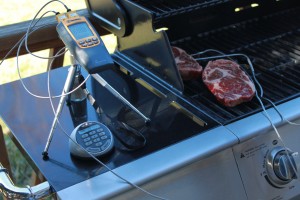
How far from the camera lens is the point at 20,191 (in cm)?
82

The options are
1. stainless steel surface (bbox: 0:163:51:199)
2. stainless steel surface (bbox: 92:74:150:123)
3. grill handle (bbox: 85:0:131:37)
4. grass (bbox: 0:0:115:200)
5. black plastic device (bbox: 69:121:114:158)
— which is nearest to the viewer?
stainless steel surface (bbox: 0:163:51:199)

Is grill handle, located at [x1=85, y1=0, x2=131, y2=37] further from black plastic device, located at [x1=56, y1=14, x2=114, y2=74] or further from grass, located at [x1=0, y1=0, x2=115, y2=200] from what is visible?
grass, located at [x1=0, y1=0, x2=115, y2=200]

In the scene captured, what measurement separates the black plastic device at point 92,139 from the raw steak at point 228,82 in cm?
30

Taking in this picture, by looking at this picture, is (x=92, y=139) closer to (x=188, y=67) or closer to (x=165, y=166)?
(x=165, y=166)

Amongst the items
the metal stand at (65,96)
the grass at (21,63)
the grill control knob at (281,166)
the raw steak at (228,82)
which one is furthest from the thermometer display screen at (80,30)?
the grass at (21,63)

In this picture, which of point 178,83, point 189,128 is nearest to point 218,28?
point 178,83

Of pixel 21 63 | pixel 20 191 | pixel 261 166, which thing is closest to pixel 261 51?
pixel 261 166

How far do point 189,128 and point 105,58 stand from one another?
0.28 meters

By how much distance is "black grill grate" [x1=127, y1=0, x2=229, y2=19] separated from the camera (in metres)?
1.12

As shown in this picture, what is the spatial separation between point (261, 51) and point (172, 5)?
295 mm

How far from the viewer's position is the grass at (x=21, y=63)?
2.23 meters

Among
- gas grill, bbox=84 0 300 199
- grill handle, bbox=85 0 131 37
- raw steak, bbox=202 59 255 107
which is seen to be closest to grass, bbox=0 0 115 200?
grill handle, bbox=85 0 131 37

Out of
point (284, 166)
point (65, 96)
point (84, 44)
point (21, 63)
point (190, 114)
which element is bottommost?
point (21, 63)

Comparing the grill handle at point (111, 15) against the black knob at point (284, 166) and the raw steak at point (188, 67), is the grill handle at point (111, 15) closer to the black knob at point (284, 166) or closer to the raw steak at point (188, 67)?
the raw steak at point (188, 67)
